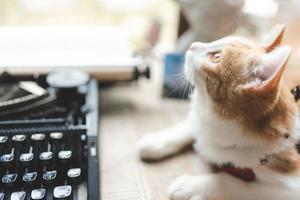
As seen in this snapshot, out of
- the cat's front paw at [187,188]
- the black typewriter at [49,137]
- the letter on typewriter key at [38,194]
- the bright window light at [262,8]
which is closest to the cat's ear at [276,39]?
the bright window light at [262,8]

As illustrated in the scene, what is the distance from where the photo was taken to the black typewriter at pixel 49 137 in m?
0.67

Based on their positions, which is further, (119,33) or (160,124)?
(119,33)

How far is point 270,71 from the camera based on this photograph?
0.64m

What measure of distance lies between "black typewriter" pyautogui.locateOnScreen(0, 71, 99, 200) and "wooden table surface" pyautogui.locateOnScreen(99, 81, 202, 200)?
0.26 feet

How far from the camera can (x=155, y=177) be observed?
0.78m

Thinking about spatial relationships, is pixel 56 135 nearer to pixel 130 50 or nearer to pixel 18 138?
pixel 18 138

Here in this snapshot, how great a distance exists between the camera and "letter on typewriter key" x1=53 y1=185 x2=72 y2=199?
64 cm

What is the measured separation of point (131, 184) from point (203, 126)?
8.2 inches

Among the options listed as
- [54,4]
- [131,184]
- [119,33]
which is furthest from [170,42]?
[131,184]

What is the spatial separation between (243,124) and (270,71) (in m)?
0.12

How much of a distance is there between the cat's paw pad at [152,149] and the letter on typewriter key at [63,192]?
22 cm

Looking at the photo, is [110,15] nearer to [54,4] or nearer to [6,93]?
[54,4]

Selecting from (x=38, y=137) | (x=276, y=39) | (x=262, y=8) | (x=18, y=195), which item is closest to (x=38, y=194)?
(x=18, y=195)

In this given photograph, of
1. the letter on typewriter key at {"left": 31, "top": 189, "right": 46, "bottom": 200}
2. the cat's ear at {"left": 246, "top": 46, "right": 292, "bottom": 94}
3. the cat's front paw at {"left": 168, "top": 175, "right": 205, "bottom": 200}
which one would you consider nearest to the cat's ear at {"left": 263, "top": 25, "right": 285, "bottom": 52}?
the cat's ear at {"left": 246, "top": 46, "right": 292, "bottom": 94}
